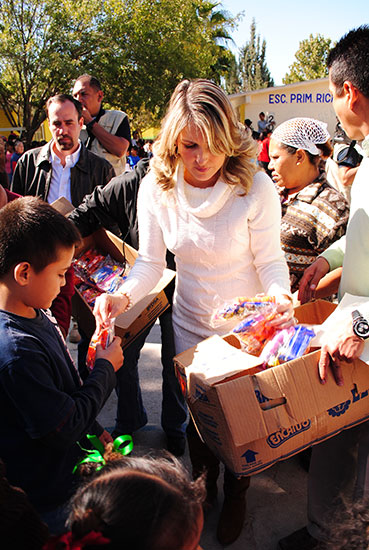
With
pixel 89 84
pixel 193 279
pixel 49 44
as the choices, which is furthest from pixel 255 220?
pixel 49 44

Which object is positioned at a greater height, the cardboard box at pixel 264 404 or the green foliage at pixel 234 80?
the green foliage at pixel 234 80

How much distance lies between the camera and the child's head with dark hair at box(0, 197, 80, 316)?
144 cm

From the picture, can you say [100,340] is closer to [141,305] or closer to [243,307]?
[243,307]

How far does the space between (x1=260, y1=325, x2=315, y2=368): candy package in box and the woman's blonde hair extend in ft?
2.17

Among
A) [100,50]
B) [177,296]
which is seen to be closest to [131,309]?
[177,296]

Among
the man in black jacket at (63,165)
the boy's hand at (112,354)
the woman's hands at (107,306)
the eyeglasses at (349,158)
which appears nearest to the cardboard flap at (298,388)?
the boy's hand at (112,354)

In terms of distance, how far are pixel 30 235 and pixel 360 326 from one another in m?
1.15

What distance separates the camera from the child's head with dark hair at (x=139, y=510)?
879mm

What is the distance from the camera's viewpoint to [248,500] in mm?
2447

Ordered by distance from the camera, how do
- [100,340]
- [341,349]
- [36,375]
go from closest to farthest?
[36,375] < [341,349] < [100,340]

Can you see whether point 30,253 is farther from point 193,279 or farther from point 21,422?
point 193,279

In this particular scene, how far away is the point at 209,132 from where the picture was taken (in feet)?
6.08

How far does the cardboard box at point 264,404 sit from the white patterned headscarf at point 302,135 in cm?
163

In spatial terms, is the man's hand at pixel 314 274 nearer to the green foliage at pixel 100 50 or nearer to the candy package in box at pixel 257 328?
the candy package in box at pixel 257 328
